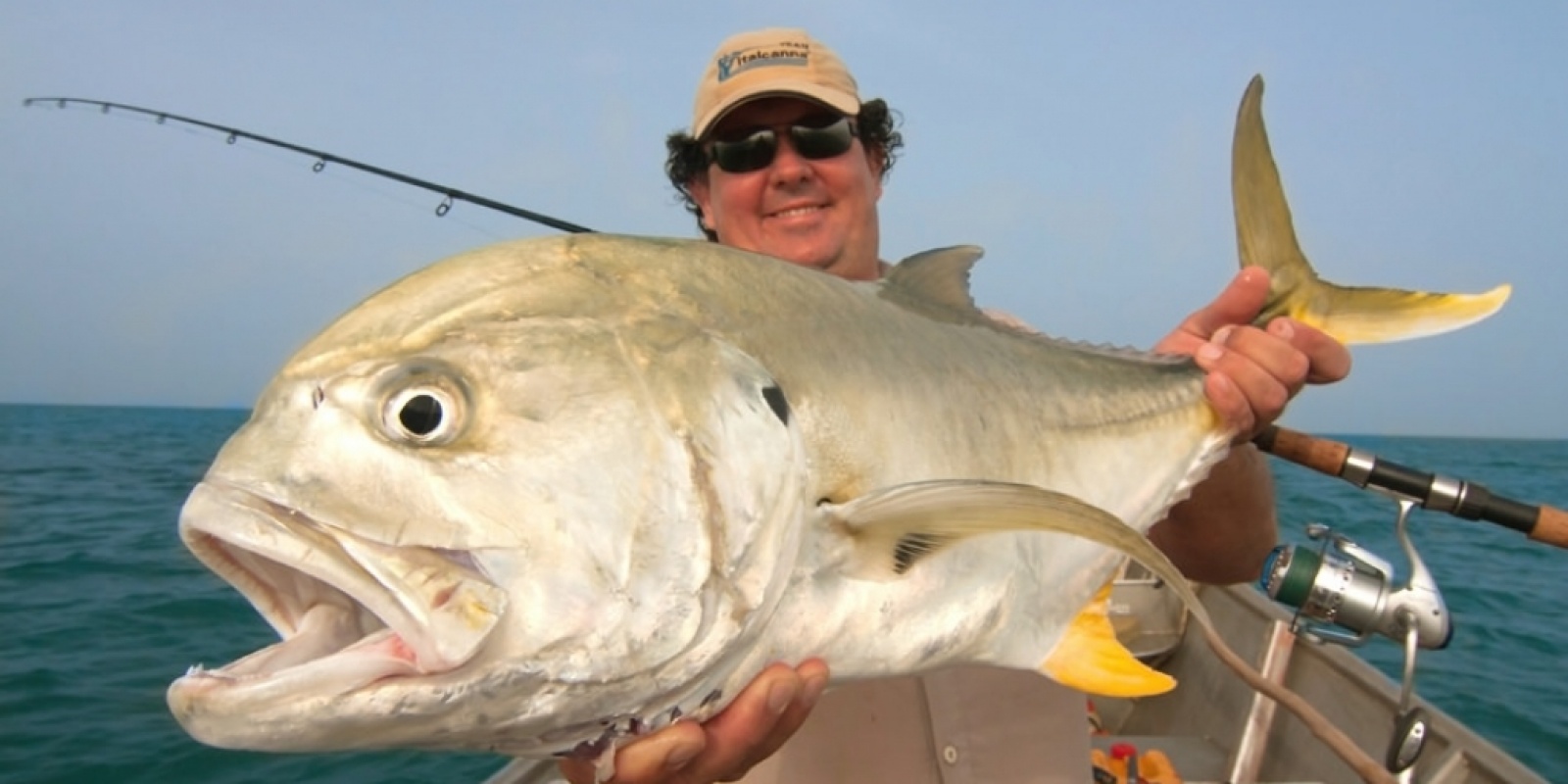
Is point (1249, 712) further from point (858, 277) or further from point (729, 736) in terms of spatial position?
point (729, 736)

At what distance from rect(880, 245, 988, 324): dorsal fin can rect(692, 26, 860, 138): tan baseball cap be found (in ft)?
3.13

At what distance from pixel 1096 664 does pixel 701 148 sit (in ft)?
6.50

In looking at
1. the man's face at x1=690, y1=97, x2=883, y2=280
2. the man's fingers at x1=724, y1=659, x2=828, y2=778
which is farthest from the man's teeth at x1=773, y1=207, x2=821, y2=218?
the man's fingers at x1=724, y1=659, x2=828, y2=778

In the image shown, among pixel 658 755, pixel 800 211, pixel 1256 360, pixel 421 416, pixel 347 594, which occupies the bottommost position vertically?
pixel 658 755

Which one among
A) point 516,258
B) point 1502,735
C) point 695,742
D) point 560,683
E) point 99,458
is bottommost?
point 99,458

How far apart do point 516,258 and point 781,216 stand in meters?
1.60

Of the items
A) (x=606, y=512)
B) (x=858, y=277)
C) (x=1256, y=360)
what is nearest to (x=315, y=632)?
(x=606, y=512)

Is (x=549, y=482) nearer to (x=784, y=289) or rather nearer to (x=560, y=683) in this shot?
(x=560, y=683)

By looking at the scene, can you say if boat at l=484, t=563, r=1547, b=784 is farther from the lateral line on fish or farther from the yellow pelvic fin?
the lateral line on fish

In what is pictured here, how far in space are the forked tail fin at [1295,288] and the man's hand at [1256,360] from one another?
71mm

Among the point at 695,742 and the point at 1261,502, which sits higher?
the point at 1261,502

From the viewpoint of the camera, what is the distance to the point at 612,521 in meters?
1.29

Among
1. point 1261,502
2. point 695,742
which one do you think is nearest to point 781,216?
point 1261,502

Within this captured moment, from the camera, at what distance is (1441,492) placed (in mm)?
2920
